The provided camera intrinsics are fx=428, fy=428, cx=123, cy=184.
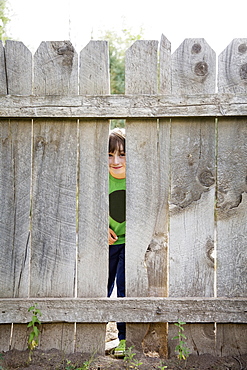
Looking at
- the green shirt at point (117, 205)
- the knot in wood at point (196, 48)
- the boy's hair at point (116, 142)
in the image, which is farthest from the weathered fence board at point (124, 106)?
the green shirt at point (117, 205)

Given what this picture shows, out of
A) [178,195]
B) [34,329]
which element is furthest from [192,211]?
[34,329]

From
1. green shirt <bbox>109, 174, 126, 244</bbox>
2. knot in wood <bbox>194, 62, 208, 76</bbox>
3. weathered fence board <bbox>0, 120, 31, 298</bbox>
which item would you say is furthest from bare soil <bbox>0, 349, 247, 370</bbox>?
knot in wood <bbox>194, 62, 208, 76</bbox>

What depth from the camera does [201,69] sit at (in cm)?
267

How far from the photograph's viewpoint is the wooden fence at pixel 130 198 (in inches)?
105

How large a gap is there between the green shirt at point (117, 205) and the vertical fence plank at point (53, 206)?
1.88ft

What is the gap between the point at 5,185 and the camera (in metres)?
2.75

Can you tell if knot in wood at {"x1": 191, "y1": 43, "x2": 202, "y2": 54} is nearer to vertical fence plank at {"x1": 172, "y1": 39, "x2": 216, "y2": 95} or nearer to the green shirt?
vertical fence plank at {"x1": 172, "y1": 39, "x2": 216, "y2": 95}

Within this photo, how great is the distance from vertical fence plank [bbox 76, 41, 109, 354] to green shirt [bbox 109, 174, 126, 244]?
0.52m

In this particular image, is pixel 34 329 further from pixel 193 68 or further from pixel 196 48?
pixel 196 48

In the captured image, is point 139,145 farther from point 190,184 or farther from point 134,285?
point 134,285

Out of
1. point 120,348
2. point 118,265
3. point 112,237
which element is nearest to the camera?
point 120,348

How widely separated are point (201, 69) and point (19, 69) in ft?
3.77

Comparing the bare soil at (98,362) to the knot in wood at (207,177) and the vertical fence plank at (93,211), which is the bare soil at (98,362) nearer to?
the vertical fence plank at (93,211)

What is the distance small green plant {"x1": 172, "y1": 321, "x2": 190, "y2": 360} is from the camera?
8.53ft
